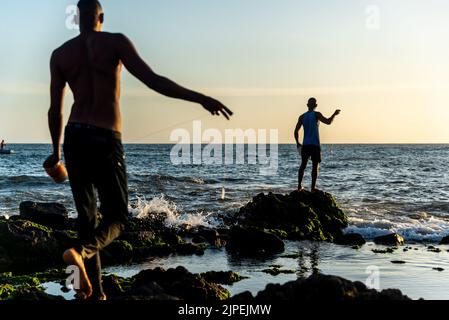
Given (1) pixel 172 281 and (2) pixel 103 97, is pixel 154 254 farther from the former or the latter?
(2) pixel 103 97

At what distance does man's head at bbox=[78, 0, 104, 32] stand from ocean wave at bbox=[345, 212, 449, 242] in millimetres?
10127

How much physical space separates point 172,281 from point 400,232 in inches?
353

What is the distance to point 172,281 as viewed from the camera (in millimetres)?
6754

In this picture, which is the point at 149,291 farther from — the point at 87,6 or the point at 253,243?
the point at 253,243

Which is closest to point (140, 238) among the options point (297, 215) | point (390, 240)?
point (297, 215)

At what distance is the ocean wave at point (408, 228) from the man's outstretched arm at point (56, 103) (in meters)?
9.92

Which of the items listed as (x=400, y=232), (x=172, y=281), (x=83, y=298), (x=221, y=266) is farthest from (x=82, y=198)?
(x=400, y=232)

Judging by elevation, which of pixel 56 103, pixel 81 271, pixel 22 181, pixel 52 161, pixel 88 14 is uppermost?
pixel 88 14

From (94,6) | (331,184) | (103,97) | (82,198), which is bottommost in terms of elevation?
(331,184)

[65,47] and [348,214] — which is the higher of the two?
[65,47]

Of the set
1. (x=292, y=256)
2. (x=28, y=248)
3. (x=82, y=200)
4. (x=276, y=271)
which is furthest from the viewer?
(x=292, y=256)

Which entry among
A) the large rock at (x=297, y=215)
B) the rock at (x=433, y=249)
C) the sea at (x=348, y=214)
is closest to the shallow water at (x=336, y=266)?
the sea at (x=348, y=214)

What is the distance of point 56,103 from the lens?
15.7ft

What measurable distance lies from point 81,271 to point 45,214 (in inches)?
388
